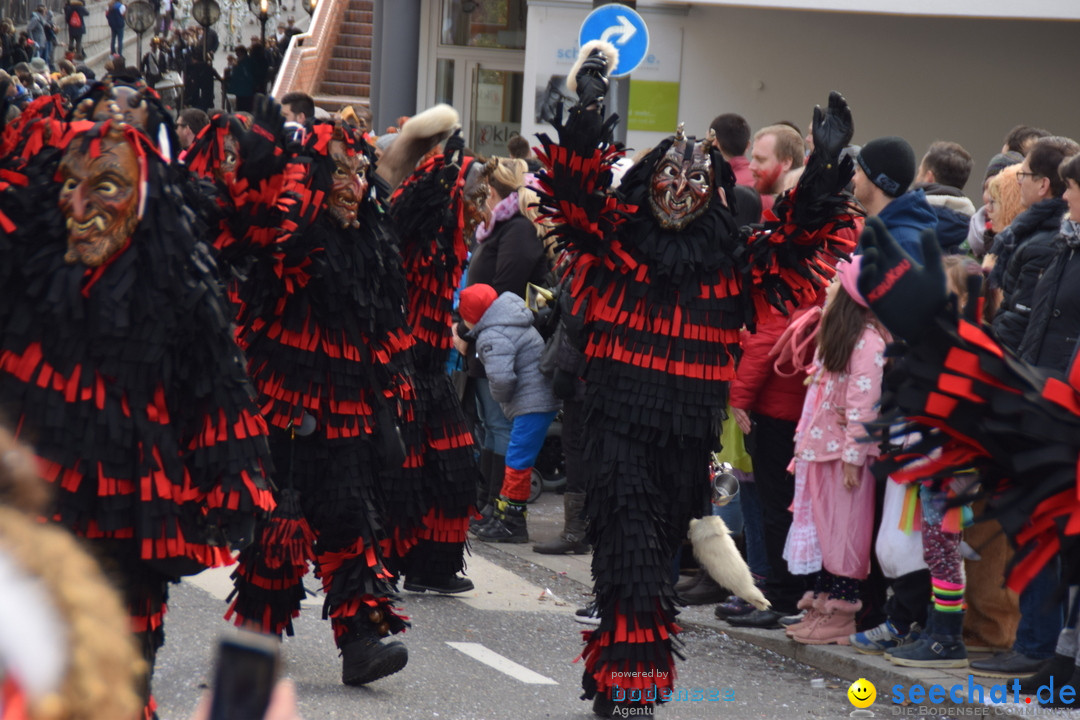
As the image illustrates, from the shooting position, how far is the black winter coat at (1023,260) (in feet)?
19.0

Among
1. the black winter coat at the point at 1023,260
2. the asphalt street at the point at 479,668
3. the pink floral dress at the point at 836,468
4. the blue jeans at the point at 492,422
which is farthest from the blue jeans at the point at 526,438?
the black winter coat at the point at 1023,260

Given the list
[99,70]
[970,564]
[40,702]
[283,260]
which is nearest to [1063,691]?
[970,564]

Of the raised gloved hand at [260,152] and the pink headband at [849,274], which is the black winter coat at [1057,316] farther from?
the raised gloved hand at [260,152]

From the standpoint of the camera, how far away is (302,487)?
4738mm

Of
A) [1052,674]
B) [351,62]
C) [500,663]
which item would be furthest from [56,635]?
[351,62]

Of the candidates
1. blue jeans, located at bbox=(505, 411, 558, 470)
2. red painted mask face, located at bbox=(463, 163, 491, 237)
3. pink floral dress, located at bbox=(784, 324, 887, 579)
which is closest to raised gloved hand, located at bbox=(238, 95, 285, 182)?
red painted mask face, located at bbox=(463, 163, 491, 237)

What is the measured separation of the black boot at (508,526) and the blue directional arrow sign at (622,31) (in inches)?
113

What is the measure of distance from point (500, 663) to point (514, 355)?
2.45 meters

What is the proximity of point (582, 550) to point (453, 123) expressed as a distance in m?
2.80

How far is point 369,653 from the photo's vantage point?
15.6 feet

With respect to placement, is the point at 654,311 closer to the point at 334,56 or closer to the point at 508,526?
the point at 508,526

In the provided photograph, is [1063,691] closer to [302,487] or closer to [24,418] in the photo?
[302,487]

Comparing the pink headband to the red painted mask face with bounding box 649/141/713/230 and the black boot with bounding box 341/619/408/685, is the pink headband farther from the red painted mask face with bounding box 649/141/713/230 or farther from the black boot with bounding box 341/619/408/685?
the black boot with bounding box 341/619/408/685

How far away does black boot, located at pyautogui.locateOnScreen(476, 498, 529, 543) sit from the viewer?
25.3ft
